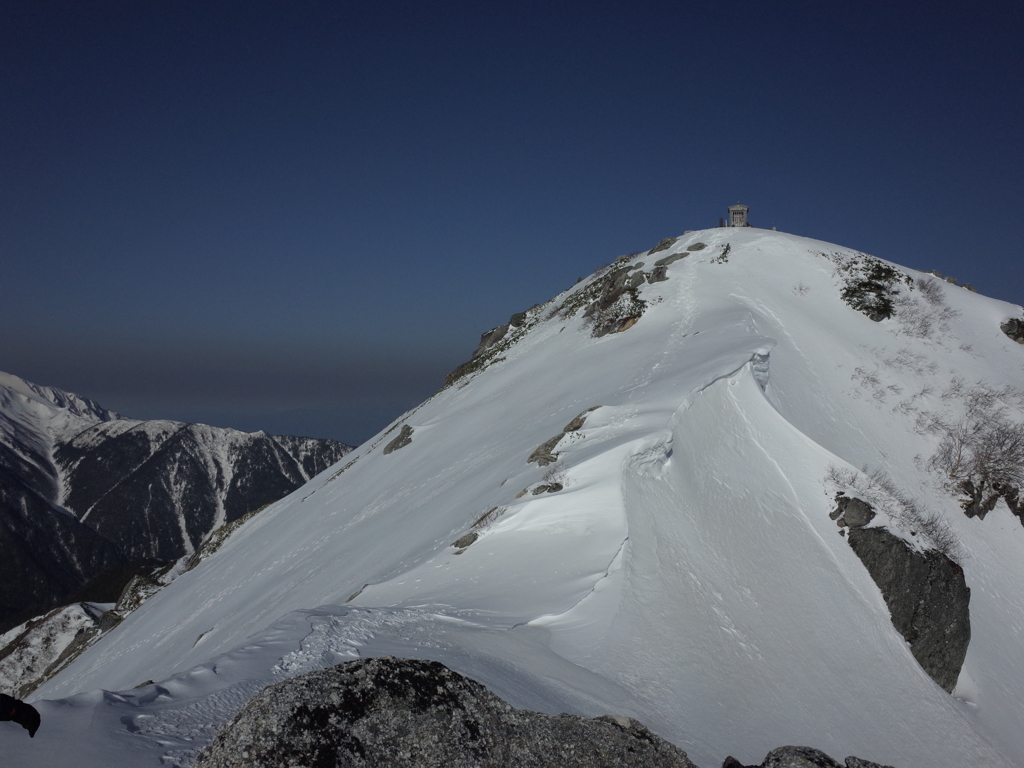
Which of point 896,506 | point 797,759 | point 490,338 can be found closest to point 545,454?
point 896,506

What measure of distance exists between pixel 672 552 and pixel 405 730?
777cm

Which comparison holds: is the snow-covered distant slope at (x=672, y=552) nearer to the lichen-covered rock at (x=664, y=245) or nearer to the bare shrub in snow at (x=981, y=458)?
the bare shrub in snow at (x=981, y=458)

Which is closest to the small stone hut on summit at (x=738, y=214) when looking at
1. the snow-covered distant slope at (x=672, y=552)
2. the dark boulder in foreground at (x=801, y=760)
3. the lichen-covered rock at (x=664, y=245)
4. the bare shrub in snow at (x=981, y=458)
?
the lichen-covered rock at (x=664, y=245)

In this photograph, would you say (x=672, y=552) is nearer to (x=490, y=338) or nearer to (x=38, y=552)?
(x=490, y=338)

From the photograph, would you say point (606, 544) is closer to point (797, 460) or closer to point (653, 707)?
point (653, 707)

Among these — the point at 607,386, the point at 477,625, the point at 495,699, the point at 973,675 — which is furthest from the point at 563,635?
the point at 607,386

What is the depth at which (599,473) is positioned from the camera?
12.2m

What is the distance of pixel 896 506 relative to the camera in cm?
1388

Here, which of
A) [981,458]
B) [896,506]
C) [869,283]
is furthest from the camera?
[869,283]

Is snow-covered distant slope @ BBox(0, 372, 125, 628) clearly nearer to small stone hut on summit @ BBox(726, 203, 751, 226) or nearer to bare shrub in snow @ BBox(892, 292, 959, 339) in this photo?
small stone hut on summit @ BBox(726, 203, 751, 226)

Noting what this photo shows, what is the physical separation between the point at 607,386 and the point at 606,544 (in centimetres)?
1070

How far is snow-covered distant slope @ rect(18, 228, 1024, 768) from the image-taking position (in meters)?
6.83

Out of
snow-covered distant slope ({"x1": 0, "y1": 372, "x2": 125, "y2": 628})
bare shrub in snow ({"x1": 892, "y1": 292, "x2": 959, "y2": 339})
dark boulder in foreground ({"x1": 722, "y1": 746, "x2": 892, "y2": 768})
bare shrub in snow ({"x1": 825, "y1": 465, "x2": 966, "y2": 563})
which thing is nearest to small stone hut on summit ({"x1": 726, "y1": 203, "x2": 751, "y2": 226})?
bare shrub in snow ({"x1": 892, "y1": 292, "x2": 959, "y2": 339})

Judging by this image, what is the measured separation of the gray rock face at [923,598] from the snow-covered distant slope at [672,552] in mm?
363
